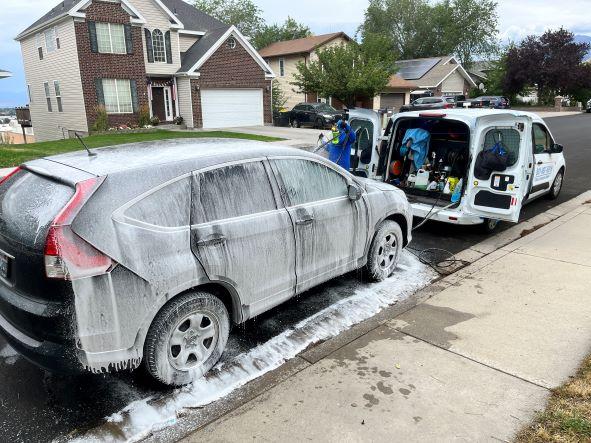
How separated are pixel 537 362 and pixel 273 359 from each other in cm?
202

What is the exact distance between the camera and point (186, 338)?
10.6ft

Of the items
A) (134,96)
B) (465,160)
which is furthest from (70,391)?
(134,96)

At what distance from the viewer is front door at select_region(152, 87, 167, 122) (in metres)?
25.5

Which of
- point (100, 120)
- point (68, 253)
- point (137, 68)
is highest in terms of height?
point (137, 68)

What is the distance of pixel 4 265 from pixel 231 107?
2421 centimetres

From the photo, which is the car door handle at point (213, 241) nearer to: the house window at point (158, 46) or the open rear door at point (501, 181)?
the open rear door at point (501, 181)

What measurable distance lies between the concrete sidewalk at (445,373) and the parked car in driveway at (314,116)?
20.3 meters

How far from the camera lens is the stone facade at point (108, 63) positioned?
21.5 metres

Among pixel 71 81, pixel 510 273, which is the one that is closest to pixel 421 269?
pixel 510 273

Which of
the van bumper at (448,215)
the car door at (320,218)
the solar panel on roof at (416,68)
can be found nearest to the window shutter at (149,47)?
the van bumper at (448,215)

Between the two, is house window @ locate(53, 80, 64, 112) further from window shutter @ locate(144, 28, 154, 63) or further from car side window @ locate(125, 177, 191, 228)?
car side window @ locate(125, 177, 191, 228)

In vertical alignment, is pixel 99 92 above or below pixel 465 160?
above

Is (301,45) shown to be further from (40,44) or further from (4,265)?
(4,265)

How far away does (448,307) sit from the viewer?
14.7ft
